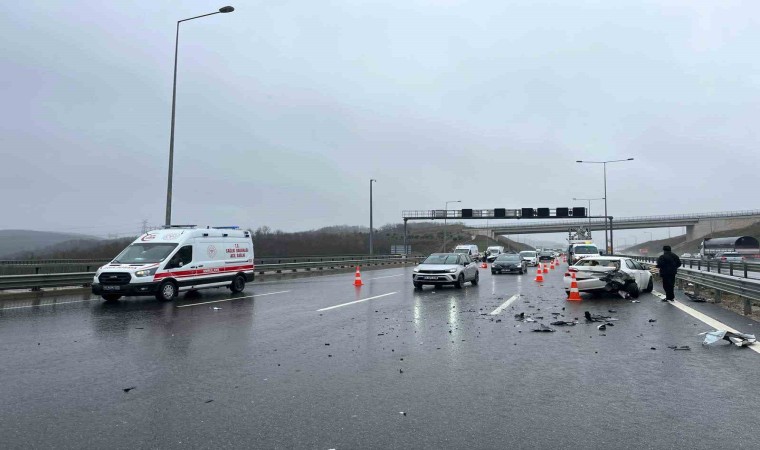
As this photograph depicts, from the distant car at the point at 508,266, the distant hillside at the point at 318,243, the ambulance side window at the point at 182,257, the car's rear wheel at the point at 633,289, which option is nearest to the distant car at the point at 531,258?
the distant car at the point at 508,266

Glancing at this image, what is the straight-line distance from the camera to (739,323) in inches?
444

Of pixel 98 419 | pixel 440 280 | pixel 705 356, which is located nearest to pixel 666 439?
pixel 705 356

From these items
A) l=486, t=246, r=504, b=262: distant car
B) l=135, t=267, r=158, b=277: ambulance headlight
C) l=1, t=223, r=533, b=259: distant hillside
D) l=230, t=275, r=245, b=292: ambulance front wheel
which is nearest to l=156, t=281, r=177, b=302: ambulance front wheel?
l=135, t=267, r=158, b=277: ambulance headlight

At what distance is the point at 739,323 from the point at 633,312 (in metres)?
2.43

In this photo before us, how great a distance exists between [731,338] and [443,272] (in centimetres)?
1225

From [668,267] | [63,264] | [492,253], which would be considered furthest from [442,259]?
[492,253]

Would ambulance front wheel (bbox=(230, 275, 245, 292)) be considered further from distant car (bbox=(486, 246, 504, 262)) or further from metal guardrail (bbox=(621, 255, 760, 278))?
distant car (bbox=(486, 246, 504, 262))

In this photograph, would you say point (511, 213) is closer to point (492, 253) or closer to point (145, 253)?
point (492, 253)

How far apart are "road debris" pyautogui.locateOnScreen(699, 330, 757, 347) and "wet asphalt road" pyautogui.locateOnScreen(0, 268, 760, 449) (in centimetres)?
30

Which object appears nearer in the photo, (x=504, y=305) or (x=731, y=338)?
(x=731, y=338)

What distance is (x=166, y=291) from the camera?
16.1 metres

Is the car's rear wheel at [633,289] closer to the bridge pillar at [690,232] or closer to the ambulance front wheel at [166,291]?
the ambulance front wheel at [166,291]

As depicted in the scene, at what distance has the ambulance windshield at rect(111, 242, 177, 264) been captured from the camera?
16.3 m

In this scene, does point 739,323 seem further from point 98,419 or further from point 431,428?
point 98,419
